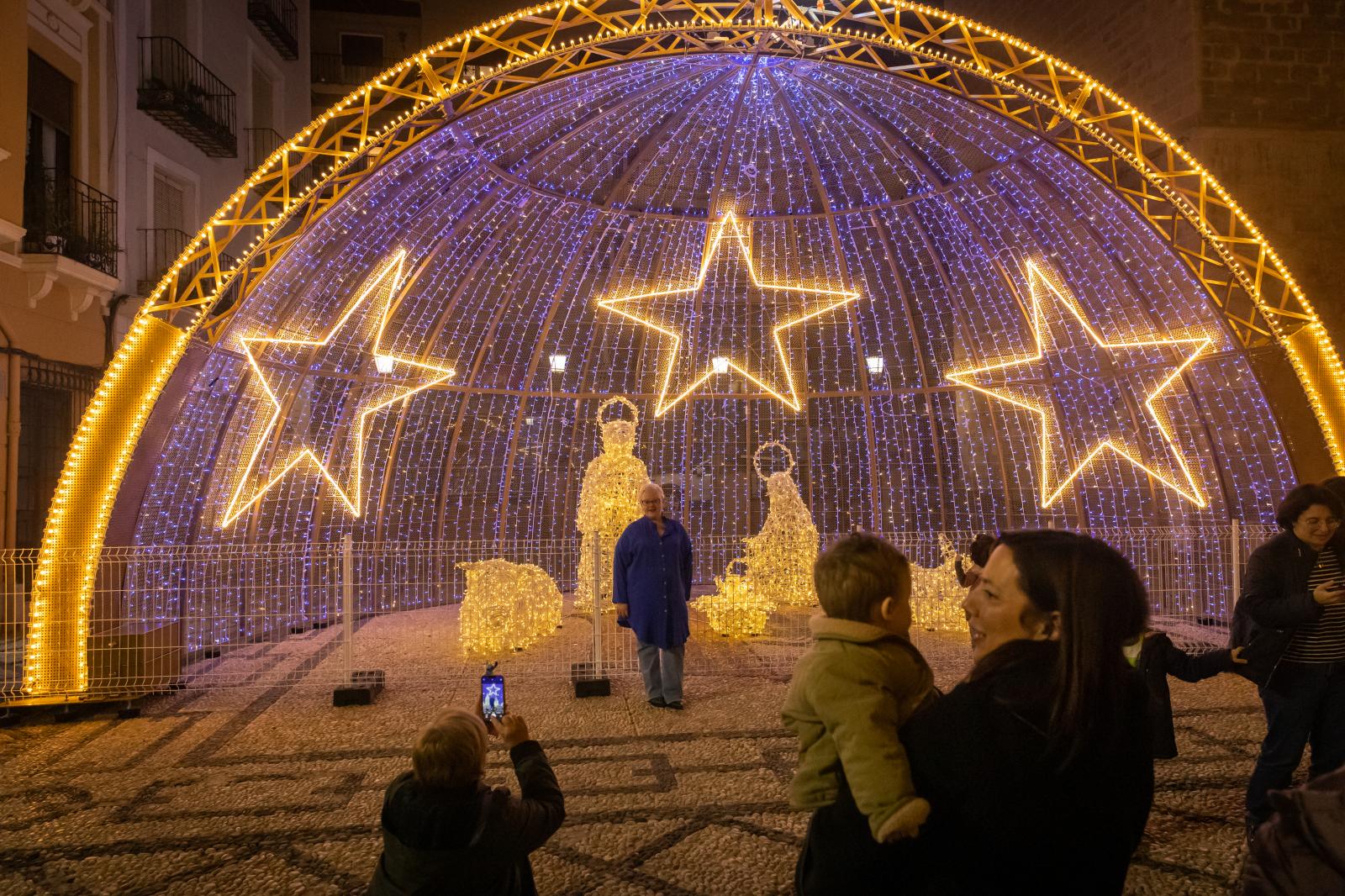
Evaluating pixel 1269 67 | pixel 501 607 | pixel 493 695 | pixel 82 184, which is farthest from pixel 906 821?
pixel 82 184

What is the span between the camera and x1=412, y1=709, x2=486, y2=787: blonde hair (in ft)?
7.03

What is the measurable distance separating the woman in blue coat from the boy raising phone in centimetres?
367

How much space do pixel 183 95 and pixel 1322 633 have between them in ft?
45.7

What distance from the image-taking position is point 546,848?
3.66 m

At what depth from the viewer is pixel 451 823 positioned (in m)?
2.15

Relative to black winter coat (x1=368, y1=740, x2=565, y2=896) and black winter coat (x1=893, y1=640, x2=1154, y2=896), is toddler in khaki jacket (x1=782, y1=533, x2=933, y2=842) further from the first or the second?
black winter coat (x1=368, y1=740, x2=565, y2=896)

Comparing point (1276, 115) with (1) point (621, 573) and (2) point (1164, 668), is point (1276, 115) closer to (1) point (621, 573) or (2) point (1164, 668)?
(2) point (1164, 668)

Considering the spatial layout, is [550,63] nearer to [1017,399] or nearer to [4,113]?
[4,113]

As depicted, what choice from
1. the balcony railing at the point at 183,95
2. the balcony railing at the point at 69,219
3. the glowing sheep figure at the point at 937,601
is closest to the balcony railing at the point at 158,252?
the balcony railing at the point at 69,219

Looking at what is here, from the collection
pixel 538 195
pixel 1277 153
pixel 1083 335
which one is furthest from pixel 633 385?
pixel 1277 153

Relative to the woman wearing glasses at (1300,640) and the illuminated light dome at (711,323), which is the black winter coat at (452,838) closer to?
the woman wearing glasses at (1300,640)

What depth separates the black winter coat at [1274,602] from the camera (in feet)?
11.1

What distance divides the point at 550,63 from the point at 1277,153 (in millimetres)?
7702

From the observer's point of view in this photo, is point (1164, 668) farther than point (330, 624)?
No
